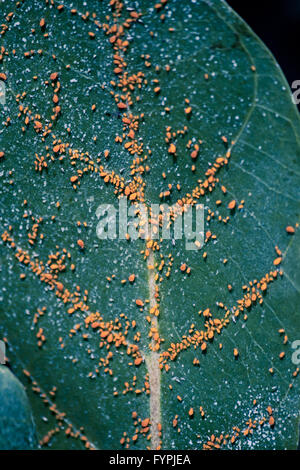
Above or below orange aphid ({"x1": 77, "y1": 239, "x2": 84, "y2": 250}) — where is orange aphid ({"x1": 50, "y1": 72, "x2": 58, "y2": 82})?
above

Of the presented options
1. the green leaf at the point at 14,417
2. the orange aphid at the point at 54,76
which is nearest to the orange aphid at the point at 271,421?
the green leaf at the point at 14,417

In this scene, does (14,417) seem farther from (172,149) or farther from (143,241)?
(172,149)

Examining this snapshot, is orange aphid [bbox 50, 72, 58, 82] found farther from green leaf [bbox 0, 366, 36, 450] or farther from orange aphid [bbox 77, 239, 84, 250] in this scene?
green leaf [bbox 0, 366, 36, 450]

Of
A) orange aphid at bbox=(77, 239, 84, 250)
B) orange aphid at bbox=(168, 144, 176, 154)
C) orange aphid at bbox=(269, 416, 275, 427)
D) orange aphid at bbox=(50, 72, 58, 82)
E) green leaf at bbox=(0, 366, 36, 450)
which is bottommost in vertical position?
orange aphid at bbox=(269, 416, 275, 427)

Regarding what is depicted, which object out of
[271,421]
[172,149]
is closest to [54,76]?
[172,149]

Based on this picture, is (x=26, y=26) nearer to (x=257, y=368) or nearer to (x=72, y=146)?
(x=72, y=146)

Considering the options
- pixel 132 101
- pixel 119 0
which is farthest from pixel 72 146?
pixel 119 0

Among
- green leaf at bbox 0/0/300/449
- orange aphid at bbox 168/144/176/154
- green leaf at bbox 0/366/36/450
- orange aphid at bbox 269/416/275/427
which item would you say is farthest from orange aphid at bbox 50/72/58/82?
orange aphid at bbox 269/416/275/427
